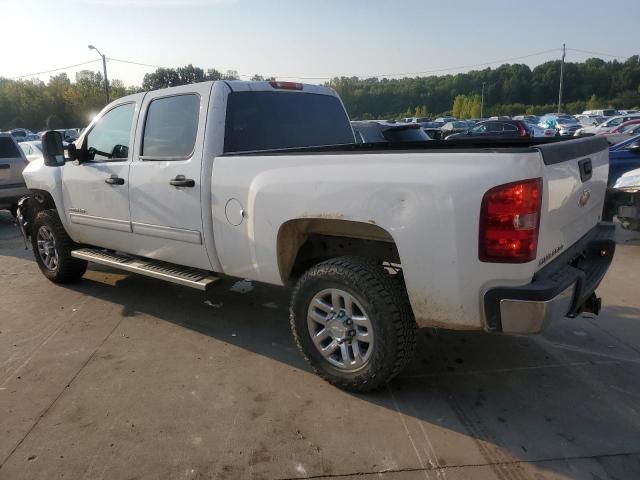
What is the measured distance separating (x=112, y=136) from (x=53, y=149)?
0.74m

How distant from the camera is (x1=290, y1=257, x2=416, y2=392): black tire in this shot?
2.93 metres

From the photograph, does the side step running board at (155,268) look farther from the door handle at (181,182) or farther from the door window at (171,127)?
the door window at (171,127)

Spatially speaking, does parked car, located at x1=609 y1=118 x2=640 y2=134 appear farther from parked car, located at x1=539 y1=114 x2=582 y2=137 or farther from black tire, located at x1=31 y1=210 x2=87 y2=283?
black tire, located at x1=31 y1=210 x2=87 y2=283

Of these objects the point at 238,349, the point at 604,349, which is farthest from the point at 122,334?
the point at 604,349

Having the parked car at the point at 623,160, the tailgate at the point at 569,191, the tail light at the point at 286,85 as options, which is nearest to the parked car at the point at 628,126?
the parked car at the point at 623,160

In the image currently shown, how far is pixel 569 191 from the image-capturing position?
2.84 meters

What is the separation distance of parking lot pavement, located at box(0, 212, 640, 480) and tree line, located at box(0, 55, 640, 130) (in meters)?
51.2

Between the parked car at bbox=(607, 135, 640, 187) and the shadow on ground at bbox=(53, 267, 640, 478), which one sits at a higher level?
the parked car at bbox=(607, 135, 640, 187)

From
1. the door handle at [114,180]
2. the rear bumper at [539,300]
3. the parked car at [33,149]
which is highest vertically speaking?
the door handle at [114,180]

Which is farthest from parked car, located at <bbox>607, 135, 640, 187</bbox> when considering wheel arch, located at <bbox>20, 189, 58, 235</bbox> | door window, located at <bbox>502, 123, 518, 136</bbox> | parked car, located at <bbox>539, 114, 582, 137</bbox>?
parked car, located at <bbox>539, 114, 582, 137</bbox>

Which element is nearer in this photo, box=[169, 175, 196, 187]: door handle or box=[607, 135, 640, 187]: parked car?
box=[169, 175, 196, 187]: door handle

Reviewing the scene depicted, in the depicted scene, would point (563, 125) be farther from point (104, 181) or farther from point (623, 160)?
point (104, 181)

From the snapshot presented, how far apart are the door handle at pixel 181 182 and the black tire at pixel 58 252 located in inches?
88.3

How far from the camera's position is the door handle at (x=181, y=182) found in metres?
3.70
